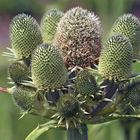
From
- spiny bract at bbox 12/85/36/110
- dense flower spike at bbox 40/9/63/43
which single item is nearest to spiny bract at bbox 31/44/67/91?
spiny bract at bbox 12/85/36/110

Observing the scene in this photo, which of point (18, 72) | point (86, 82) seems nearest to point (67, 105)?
point (86, 82)

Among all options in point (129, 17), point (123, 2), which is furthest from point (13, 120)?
point (129, 17)

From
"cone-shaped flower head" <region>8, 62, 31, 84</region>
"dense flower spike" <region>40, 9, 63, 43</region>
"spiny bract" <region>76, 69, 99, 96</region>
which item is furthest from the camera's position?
"dense flower spike" <region>40, 9, 63, 43</region>

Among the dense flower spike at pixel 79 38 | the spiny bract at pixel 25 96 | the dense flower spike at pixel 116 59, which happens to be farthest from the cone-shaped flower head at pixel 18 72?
the dense flower spike at pixel 116 59

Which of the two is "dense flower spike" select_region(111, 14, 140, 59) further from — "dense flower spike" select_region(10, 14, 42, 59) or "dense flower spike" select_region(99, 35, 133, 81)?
"dense flower spike" select_region(10, 14, 42, 59)

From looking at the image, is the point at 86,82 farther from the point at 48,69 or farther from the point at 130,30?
the point at 130,30

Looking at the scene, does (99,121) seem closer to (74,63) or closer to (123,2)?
(74,63)

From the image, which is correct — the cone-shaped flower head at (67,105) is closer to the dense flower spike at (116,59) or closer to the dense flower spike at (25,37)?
the dense flower spike at (116,59)

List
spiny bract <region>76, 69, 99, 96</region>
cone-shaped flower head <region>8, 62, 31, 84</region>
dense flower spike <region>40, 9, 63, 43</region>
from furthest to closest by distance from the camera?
1. dense flower spike <region>40, 9, 63, 43</region>
2. cone-shaped flower head <region>8, 62, 31, 84</region>
3. spiny bract <region>76, 69, 99, 96</region>
